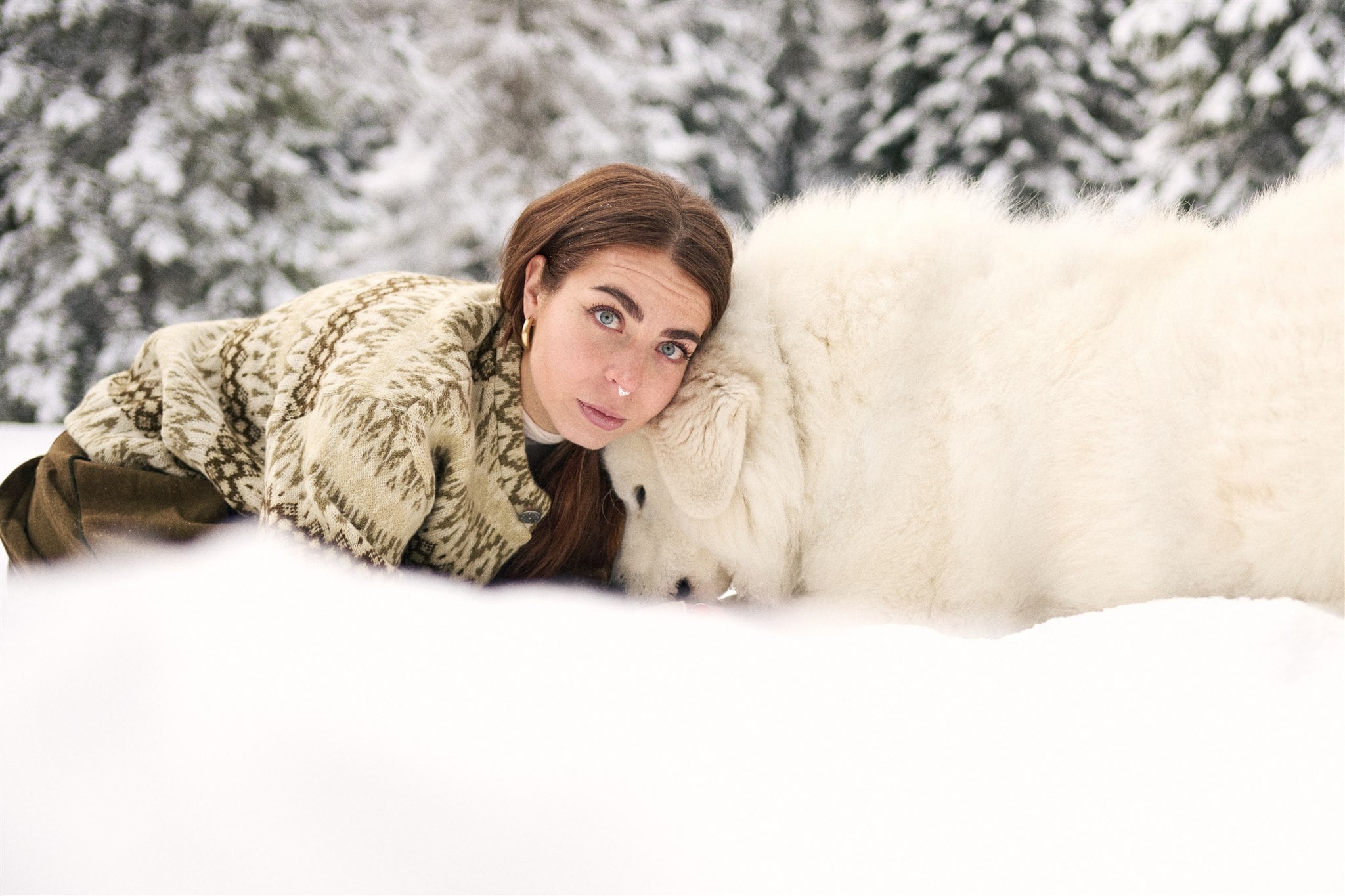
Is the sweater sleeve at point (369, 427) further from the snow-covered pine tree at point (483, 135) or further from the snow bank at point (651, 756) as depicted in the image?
the snow-covered pine tree at point (483, 135)

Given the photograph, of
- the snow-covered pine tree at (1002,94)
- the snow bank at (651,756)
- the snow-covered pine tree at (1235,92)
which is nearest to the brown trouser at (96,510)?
the snow bank at (651,756)

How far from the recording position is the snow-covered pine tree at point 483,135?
9531 mm

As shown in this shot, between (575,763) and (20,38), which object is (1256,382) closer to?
(575,763)

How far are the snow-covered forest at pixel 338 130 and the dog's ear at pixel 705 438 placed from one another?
7641mm

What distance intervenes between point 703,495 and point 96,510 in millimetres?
1535

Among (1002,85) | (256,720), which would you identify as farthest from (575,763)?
(1002,85)

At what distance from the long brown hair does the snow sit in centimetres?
86

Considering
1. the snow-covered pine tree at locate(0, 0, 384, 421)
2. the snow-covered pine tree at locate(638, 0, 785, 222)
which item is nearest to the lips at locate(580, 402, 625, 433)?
the snow-covered pine tree at locate(0, 0, 384, 421)

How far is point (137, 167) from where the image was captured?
855 cm

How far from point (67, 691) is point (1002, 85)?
Result: 12.8 m

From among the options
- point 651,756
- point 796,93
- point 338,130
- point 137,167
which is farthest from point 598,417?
point 796,93

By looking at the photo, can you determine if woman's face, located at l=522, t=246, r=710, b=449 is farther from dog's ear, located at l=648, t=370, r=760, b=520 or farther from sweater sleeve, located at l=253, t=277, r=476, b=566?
sweater sleeve, located at l=253, t=277, r=476, b=566

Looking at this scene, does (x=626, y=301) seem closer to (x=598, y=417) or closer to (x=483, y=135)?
(x=598, y=417)

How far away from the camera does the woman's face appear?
2.27 meters
